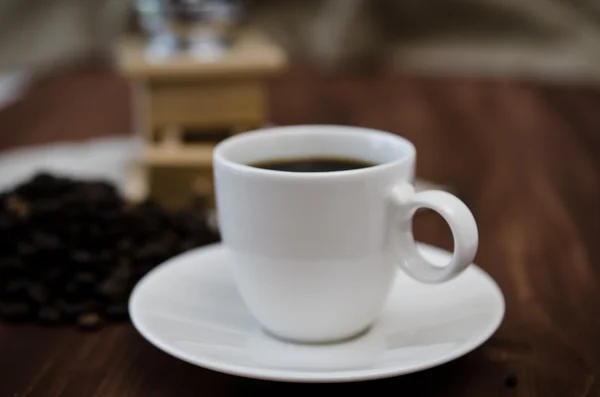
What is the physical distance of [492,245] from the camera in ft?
2.80

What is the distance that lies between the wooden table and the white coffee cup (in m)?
0.06

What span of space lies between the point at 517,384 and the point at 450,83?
1176 mm

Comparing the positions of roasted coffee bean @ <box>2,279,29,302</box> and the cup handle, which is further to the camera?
roasted coffee bean @ <box>2,279,29,302</box>

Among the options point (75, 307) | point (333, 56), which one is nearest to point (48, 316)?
point (75, 307)

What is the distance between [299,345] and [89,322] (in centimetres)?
19

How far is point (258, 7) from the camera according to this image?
201cm

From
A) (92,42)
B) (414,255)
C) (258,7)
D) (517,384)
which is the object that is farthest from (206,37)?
(92,42)

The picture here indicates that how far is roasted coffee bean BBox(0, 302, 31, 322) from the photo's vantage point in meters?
0.69

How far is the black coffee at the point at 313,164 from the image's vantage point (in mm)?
671

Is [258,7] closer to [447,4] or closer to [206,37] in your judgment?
[447,4]

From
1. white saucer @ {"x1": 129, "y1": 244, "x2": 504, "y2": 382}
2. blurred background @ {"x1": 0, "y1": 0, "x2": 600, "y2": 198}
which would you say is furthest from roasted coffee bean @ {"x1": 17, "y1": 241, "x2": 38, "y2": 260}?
blurred background @ {"x1": 0, "y1": 0, "x2": 600, "y2": 198}

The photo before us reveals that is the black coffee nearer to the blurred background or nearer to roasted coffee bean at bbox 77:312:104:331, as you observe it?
roasted coffee bean at bbox 77:312:104:331

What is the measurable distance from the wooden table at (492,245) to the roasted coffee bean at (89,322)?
1 cm

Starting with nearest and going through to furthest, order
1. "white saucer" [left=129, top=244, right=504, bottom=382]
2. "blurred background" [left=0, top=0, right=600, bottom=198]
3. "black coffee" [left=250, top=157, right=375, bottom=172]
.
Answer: "white saucer" [left=129, top=244, right=504, bottom=382], "black coffee" [left=250, top=157, right=375, bottom=172], "blurred background" [left=0, top=0, right=600, bottom=198]
